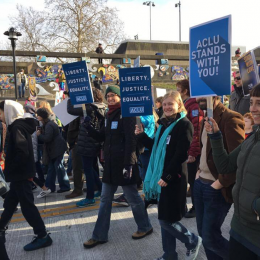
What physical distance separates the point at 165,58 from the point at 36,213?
2124cm

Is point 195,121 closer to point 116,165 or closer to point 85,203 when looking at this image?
point 116,165

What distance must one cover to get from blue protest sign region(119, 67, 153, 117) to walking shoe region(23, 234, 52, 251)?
181 cm

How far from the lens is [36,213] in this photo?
132 inches

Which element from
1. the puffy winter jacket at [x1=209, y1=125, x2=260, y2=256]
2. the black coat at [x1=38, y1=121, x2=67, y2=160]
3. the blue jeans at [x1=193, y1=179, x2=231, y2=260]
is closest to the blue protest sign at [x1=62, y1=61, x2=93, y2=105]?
the black coat at [x1=38, y1=121, x2=67, y2=160]

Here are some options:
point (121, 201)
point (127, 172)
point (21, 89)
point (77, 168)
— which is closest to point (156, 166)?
point (127, 172)

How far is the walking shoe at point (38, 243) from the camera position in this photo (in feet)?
11.0

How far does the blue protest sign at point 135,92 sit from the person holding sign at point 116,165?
6.8 inches

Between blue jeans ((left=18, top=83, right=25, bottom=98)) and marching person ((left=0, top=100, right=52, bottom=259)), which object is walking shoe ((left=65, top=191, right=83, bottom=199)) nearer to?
marching person ((left=0, top=100, right=52, bottom=259))

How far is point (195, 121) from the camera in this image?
3971 millimetres

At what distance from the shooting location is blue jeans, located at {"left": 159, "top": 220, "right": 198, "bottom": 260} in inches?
107

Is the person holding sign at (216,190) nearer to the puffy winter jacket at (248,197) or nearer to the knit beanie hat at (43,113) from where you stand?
the puffy winter jacket at (248,197)

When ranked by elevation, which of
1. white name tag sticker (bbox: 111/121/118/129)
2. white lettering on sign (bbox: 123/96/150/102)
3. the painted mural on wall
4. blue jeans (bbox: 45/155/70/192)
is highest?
the painted mural on wall

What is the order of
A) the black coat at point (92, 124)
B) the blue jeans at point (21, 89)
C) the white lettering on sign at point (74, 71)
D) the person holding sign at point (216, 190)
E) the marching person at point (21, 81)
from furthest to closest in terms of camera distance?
the blue jeans at point (21, 89) < the marching person at point (21, 81) < the black coat at point (92, 124) < the white lettering on sign at point (74, 71) < the person holding sign at point (216, 190)

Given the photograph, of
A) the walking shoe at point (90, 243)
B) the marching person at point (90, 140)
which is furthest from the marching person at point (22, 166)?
the marching person at point (90, 140)
